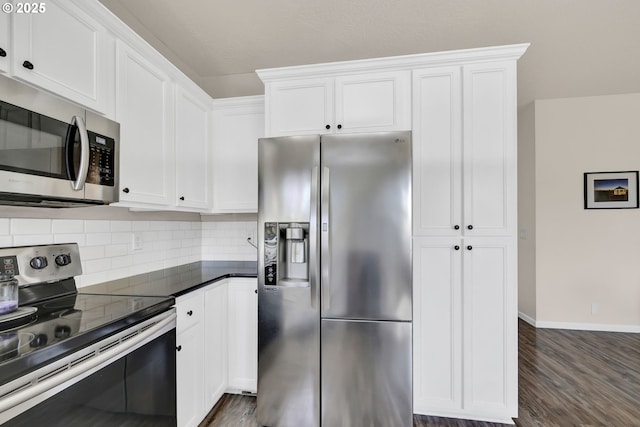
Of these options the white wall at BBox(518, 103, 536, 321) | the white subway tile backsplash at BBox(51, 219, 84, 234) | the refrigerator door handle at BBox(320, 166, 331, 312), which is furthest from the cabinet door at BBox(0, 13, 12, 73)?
the white wall at BBox(518, 103, 536, 321)

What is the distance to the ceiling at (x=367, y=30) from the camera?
1.87 meters

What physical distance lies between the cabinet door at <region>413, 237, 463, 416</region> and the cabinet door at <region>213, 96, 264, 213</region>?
141 cm

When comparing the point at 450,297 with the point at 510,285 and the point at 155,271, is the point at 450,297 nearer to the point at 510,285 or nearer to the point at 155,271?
the point at 510,285

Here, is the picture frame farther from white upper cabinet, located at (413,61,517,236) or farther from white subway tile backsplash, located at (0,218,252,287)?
white subway tile backsplash, located at (0,218,252,287)

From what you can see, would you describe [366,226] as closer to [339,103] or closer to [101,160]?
[339,103]

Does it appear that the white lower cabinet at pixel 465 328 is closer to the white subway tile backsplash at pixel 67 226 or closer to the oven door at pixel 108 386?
the oven door at pixel 108 386

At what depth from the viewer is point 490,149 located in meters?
1.97

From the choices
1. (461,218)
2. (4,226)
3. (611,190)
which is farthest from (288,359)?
(611,190)

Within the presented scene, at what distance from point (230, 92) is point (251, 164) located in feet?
3.25

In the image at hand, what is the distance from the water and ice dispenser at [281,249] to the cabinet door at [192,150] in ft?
2.36

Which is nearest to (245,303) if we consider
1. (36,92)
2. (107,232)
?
(107,232)

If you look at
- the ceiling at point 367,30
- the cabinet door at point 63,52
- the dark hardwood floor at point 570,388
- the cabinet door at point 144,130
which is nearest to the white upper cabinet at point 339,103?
the ceiling at point 367,30

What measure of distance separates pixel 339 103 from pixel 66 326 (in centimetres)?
188

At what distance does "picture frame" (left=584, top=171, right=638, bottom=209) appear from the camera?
3471mm
